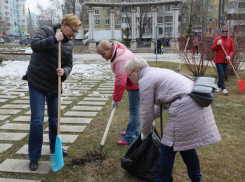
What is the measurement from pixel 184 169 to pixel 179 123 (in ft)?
3.69

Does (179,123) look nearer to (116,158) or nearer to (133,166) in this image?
(133,166)

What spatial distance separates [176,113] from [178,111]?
27 mm

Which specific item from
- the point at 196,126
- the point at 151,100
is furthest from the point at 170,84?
the point at 196,126

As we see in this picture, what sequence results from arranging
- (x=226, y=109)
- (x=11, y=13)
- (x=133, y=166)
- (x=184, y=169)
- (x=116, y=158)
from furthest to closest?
(x=11, y=13)
(x=226, y=109)
(x=116, y=158)
(x=184, y=169)
(x=133, y=166)

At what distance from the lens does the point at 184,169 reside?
3197 mm

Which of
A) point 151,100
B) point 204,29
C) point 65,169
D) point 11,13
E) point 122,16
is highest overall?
point 11,13

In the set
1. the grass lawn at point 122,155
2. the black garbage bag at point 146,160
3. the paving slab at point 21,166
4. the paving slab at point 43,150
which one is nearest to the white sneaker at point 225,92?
the grass lawn at point 122,155

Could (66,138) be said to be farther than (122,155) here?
Yes

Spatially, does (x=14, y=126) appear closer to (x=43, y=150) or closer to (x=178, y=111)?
(x=43, y=150)

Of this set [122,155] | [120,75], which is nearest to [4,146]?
[122,155]

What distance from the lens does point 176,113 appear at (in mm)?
2338

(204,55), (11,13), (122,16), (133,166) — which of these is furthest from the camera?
(11,13)

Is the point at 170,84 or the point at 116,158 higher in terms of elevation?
the point at 170,84

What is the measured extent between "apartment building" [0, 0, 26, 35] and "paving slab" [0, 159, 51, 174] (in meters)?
103
